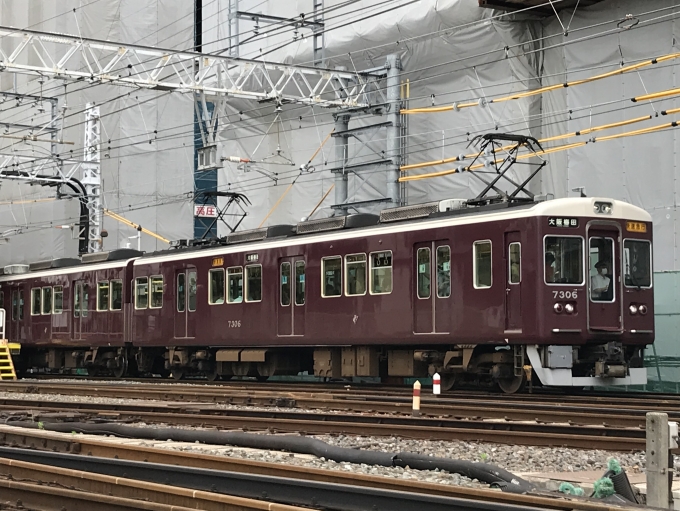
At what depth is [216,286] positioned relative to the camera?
24.9 meters

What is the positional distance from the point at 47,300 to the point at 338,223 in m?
13.4

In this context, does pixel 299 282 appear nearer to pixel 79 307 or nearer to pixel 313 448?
pixel 79 307

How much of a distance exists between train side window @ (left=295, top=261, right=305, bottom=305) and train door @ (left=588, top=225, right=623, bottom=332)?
21.4ft

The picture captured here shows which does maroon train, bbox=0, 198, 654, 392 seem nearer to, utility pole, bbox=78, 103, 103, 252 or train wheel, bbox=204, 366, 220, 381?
train wheel, bbox=204, 366, 220, 381

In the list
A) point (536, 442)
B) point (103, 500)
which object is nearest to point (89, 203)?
point (536, 442)

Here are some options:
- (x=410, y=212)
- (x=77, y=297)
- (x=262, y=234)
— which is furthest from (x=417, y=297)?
(x=77, y=297)

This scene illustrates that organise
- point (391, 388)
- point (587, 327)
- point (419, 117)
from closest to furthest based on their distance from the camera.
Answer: point (587, 327), point (391, 388), point (419, 117)

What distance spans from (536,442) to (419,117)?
19954 millimetres

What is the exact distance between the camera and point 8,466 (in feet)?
31.3

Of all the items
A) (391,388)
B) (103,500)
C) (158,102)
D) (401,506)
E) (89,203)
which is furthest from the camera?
(158,102)

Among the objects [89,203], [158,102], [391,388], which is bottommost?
[391,388]

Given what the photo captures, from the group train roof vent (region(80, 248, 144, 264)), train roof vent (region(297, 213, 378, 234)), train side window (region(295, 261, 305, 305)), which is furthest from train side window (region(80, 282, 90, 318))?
train side window (region(295, 261, 305, 305))

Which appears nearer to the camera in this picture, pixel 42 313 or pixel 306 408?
pixel 306 408

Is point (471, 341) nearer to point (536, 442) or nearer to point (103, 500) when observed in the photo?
point (536, 442)
